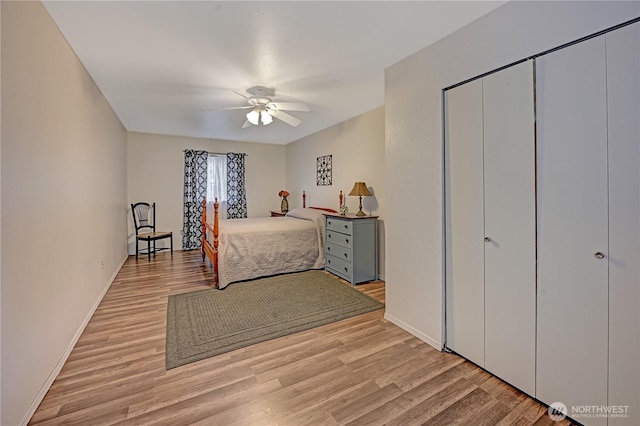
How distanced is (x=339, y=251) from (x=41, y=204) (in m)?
3.05

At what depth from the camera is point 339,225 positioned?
394 cm

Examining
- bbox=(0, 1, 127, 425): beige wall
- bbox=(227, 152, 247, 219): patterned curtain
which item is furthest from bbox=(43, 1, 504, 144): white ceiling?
bbox=(227, 152, 247, 219): patterned curtain

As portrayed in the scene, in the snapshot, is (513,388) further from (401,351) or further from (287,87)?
(287,87)

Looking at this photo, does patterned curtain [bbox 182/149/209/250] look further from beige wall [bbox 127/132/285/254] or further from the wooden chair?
the wooden chair

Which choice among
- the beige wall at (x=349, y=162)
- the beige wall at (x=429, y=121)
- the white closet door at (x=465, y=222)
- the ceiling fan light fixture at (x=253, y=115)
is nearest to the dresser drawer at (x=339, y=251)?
the beige wall at (x=349, y=162)

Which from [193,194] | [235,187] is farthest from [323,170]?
[193,194]

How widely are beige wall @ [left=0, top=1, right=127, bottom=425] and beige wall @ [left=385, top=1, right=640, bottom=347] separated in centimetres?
248

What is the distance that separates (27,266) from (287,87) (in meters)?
2.60

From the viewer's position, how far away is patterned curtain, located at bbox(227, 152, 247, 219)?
618 centimetres

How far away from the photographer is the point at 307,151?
230 inches

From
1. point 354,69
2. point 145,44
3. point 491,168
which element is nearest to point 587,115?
point 491,168

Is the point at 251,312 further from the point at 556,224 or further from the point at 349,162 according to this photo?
the point at 349,162

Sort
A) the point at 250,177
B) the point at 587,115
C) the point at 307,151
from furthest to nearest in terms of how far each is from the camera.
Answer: the point at 250,177 → the point at 307,151 → the point at 587,115
